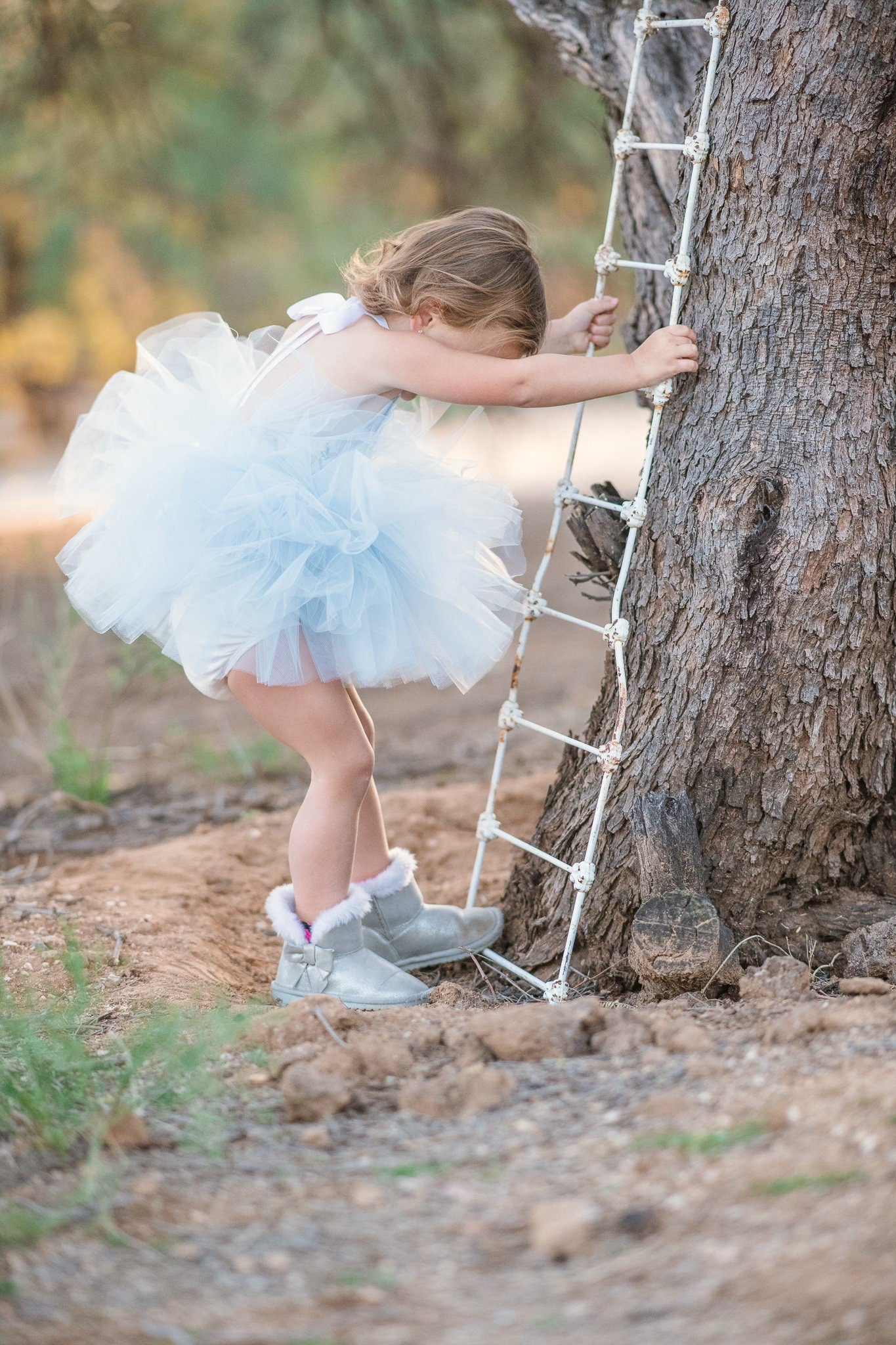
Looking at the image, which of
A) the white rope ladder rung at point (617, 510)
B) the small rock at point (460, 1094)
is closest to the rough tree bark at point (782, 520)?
the white rope ladder rung at point (617, 510)

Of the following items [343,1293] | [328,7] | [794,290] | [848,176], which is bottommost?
[343,1293]

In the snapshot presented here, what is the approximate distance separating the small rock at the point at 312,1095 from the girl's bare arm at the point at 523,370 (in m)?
1.23

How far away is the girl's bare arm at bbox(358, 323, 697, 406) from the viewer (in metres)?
2.19

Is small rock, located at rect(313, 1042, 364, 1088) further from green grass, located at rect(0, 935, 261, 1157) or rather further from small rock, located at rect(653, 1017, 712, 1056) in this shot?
small rock, located at rect(653, 1017, 712, 1056)

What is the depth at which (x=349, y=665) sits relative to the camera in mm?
2277

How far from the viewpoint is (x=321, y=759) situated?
234 cm

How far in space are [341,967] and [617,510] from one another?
3.64ft

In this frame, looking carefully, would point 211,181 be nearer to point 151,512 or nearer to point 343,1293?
point 151,512

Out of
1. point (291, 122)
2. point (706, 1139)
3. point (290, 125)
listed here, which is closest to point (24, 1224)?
point (706, 1139)

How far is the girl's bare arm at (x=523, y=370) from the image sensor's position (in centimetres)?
219

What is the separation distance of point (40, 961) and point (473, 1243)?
149 cm

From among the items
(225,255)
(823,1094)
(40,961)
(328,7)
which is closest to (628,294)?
(328,7)

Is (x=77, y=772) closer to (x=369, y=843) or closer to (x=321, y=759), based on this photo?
(x=369, y=843)

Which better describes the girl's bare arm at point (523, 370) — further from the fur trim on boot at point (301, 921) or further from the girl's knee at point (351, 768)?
the fur trim on boot at point (301, 921)
